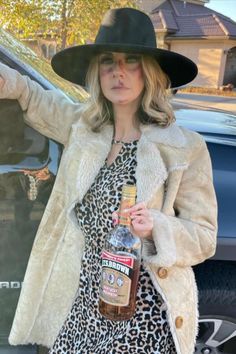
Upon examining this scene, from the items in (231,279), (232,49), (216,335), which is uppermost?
(231,279)

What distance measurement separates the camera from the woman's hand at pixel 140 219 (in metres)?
1.26

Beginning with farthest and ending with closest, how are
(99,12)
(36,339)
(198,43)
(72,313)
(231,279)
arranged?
(198,43) → (99,12) → (231,279) → (36,339) → (72,313)

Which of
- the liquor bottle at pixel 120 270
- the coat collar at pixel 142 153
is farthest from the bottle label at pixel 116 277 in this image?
the coat collar at pixel 142 153

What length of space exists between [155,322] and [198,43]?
76.9 feet

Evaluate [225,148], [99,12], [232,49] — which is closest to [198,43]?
[232,49]

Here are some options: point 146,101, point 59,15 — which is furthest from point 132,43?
point 59,15

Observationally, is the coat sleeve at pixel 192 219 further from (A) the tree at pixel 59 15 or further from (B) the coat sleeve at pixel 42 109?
(A) the tree at pixel 59 15

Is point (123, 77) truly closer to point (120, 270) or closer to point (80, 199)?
point (80, 199)

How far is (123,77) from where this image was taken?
146 centimetres

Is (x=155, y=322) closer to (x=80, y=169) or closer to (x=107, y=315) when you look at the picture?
(x=107, y=315)

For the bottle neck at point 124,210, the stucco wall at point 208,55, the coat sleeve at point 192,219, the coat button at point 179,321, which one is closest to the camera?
the bottle neck at point 124,210

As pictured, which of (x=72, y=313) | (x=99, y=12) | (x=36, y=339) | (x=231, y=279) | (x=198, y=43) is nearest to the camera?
(x=72, y=313)

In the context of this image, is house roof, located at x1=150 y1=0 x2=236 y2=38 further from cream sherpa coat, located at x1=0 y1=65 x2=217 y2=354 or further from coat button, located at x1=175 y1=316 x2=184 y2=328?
coat button, located at x1=175 y1=316 x2=184 y2=328

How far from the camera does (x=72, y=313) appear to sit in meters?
1.63
